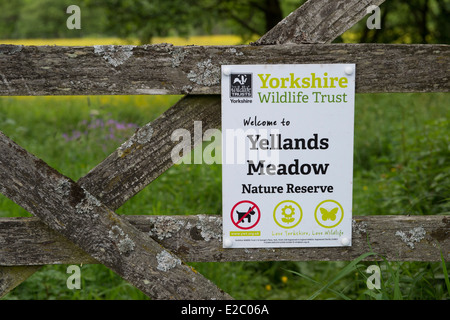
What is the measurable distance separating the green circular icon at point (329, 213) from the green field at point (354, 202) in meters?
0.22

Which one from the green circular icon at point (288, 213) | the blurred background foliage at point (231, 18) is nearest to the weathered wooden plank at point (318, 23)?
the green circular icon at point (288, 213)

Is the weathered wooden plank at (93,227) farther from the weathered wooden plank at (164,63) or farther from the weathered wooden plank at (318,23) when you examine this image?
the weathered wooden plank at (318,23)

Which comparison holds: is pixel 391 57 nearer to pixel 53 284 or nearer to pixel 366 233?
pixel 366 233

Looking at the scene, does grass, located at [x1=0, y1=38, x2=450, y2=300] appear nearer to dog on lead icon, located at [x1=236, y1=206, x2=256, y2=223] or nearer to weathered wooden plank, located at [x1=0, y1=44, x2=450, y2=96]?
dog on lead icon, located at [x1=236, y1=206, x2=256, y2=223]

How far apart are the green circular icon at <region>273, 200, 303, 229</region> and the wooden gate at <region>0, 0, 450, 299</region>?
0.15m

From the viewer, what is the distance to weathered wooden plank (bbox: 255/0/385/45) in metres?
2.17

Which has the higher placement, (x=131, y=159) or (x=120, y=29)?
(x=120, y=29)

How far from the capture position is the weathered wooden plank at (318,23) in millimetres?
2174

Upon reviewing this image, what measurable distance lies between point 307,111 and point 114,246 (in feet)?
3.50

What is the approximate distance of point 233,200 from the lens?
7.56ft

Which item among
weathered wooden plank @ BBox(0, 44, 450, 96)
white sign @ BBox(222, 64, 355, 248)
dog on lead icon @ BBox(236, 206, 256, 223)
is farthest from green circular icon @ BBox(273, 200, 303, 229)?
weathered wooden plank @ BBox(0, 44, 450, 96)

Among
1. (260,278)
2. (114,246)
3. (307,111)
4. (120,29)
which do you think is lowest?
(260,278)

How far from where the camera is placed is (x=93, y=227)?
2287 millimetres

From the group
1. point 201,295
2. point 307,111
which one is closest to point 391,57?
point 307,111
